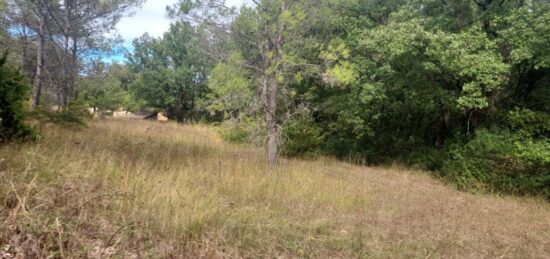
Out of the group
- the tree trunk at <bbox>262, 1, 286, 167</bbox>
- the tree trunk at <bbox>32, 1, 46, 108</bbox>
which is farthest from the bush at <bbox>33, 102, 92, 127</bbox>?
the tree trunk at <bbox>262, 1, 286, 167</bbox>

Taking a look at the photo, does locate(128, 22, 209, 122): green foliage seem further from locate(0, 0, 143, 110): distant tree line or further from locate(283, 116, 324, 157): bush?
locate(283, 116, 324, 157): bush

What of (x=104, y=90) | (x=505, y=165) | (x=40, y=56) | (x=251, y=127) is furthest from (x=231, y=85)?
(x=104, y=90)

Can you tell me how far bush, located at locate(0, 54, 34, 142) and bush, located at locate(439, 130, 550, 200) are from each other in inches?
402

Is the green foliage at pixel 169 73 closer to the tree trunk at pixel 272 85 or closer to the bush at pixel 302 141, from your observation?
the bush at pixel 302 141

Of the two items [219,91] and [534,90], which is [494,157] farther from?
[219,91]

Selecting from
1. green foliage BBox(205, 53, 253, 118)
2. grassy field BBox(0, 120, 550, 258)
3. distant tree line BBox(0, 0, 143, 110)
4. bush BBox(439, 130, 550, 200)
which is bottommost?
grassy field BBox(0, 120, 550, 258)

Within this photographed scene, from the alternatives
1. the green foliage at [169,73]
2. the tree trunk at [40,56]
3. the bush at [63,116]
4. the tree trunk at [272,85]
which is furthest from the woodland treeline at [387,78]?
the green foliage at [169,73]

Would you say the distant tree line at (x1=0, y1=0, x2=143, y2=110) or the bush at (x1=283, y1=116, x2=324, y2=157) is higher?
the distant tree line at (x1=0, y1=0, x2=143, y2=110)

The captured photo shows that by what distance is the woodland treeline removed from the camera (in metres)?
7.51

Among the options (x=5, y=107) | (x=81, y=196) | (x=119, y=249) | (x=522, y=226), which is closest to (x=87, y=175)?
(x=81, y=196)

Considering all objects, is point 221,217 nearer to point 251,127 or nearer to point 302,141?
point 251,127

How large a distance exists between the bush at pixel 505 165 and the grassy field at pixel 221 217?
6.87 feet

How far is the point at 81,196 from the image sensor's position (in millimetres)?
3486

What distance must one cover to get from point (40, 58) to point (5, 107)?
8.25 m
